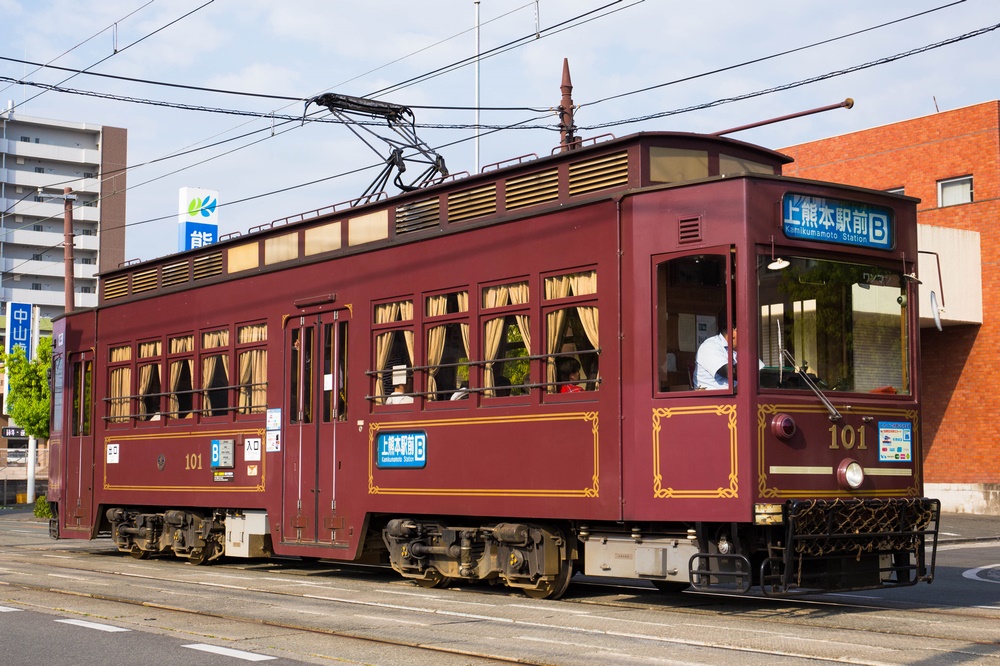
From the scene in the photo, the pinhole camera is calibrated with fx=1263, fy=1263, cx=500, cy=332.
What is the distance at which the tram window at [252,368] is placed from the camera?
14.9 m

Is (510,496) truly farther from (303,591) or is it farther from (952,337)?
(952,337)

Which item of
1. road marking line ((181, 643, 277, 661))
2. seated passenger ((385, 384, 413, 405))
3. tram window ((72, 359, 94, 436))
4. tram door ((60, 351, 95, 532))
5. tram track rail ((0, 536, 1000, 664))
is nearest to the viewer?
road marking line ((181, 643, 277, 661))

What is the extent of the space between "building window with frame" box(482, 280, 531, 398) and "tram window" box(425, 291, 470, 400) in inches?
11.3

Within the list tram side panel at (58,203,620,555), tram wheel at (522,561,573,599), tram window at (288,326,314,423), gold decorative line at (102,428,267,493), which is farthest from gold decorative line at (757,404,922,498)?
gold decorative line at (102,428,267,493)

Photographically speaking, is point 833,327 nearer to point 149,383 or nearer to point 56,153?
point 149,383

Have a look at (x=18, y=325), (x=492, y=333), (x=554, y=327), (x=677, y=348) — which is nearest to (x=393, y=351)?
(x=492, y=333)

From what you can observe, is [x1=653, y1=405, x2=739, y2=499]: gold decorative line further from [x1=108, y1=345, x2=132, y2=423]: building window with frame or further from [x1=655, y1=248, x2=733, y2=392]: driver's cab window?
[x1=108, y1=345, x2=132, y2=423]: building window with frame

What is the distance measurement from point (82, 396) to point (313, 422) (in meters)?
6.54

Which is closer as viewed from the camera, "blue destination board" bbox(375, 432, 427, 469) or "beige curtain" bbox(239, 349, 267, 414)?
"blue destination board" bbox(375, 432, 427, 469)

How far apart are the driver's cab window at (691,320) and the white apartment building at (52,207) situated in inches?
3446

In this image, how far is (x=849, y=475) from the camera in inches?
392

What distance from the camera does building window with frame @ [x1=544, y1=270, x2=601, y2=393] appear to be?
10.7 m

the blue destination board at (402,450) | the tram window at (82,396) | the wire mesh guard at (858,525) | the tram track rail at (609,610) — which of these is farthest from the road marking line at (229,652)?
the tram window at (82,396)

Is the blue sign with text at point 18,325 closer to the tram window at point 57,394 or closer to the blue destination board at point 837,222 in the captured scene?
the tram window at point 57,394
